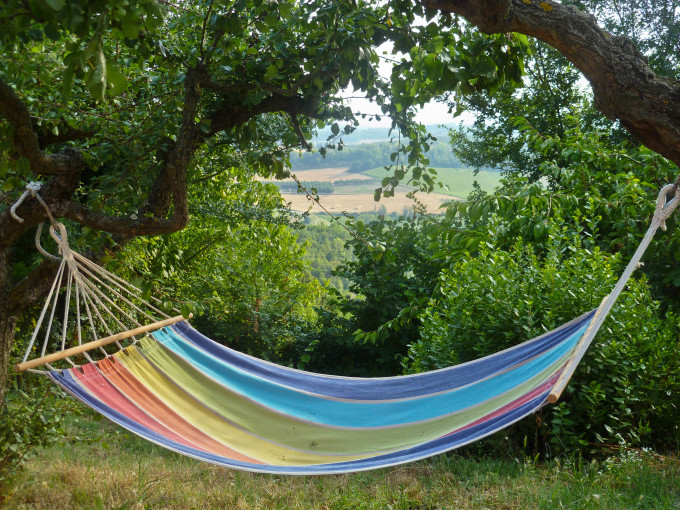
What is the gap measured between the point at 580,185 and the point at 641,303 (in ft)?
3.14

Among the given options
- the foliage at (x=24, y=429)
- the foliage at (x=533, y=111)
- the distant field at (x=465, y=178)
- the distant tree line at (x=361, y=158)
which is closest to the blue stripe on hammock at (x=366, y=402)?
the foliage at (x=24, y=429)

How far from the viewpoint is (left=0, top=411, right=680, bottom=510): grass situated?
2.10 meters

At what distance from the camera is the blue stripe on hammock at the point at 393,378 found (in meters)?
2.17

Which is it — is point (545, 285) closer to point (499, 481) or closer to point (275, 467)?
point (499, 481)

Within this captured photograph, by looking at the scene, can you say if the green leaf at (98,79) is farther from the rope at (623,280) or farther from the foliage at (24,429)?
the foliage at (24,429)

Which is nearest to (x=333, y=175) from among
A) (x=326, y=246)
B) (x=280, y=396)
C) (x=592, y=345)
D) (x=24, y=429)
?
(x=326, y=246)

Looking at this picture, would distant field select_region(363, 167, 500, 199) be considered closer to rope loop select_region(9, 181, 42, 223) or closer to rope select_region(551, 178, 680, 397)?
rope select_region(551, 178, 680, 397)

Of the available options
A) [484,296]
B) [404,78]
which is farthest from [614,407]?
[404,78]

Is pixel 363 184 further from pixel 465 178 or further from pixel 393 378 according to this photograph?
pixel 393 378

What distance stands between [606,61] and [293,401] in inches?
62.4

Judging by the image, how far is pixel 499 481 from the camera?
2295 mm

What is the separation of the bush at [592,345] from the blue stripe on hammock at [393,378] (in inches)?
18.0

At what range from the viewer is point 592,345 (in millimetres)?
2570

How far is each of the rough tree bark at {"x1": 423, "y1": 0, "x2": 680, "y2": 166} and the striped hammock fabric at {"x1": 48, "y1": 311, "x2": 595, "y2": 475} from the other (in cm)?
75
